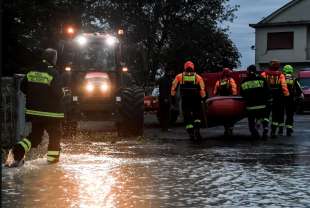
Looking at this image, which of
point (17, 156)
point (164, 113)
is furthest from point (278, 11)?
point (17, 156)

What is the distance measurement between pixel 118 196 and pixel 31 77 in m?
3.95

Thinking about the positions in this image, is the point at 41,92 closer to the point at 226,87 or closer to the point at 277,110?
the point at 226,87

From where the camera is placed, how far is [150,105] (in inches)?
1192

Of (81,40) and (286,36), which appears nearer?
(81,40)

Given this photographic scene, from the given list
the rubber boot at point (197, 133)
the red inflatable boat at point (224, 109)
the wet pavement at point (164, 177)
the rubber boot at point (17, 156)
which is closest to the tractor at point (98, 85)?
the rubber boot at point (197, 133)

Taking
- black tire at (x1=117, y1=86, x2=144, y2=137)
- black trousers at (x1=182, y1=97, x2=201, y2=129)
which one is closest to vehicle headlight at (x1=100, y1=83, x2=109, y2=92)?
black tire at (x1=117, y1=86, x2=144, y2=137)

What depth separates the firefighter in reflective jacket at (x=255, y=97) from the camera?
16.5 meters

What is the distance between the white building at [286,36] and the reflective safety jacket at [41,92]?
5180cm

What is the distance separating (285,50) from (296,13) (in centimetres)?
336

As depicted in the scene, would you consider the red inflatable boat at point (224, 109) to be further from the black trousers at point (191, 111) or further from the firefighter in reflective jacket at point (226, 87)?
the firefighter in reflective jacket at point (226, 87)

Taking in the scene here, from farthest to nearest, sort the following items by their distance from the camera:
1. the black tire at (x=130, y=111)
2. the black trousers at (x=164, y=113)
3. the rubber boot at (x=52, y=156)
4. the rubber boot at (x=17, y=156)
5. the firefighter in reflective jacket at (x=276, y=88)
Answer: the black trousers at (x=164, y=113) < the firefighter in reflective jacket at (x=276, y=88) < the black tire at (x=130, y=111) < the rubber boot at (x=52, y=156) < the rubber boot at (x=17, y=156)

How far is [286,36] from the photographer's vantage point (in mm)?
62656

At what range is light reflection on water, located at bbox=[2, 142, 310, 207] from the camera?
7660 millimetres

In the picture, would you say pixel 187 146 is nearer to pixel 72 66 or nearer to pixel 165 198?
pixel 72 66
